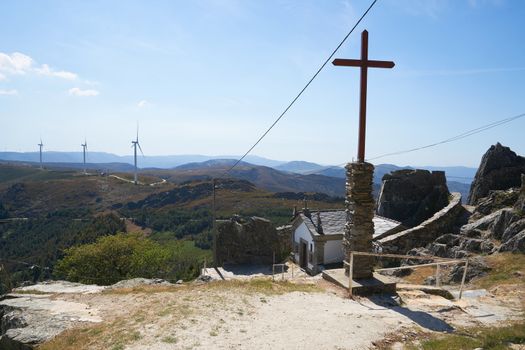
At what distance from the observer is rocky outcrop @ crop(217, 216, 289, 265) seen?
4331cm

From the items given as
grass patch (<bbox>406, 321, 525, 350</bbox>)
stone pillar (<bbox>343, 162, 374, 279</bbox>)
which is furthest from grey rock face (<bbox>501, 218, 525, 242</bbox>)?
grass patch (<bbox>406, 321, 525, 350</bbox>)

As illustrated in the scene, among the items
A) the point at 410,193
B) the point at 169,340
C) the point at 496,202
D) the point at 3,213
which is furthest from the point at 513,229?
the point at 3,213

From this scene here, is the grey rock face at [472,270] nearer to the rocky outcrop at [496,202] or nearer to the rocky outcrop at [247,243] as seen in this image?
the rocky outcrop at [496,202]

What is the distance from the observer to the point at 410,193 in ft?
144

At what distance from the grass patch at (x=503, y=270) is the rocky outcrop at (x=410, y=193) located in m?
19.7

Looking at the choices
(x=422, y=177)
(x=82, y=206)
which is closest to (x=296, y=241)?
(x=422, y=177)

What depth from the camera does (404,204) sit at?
144 feet

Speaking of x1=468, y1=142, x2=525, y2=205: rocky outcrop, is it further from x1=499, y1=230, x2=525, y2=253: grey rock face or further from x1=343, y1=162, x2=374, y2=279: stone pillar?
x1=343, y1=162, x2=374, y2=279: stone pillar

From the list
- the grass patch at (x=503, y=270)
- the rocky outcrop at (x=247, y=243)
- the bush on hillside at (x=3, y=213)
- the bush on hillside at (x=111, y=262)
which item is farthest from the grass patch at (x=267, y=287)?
the bush on hillside at (x=3, y=213)

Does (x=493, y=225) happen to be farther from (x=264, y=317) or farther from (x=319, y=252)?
(x=264, y=317)

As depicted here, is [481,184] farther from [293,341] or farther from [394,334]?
[293,341]

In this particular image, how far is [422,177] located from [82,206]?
15166 cm

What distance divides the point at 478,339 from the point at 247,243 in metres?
33.5

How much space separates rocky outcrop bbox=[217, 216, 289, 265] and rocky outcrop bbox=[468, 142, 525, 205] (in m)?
22.7
